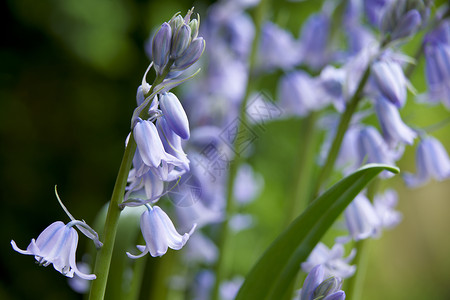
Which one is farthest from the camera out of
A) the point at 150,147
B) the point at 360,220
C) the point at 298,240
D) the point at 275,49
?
the point at 275,49

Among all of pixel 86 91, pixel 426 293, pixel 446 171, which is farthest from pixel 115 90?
pixel 426 293

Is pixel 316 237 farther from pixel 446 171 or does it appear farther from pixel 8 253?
pixel 8 253

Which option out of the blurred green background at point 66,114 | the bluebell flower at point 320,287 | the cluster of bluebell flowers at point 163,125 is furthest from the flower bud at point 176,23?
the blurred green background at point 66,114

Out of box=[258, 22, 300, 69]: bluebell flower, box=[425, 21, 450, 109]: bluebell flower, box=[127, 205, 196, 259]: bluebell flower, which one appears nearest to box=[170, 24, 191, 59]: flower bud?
box=[127, 205, 196, 259]: bluebell flower

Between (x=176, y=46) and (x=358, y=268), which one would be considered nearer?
(x=176, y=46)

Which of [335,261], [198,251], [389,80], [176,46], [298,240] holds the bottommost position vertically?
[198,251]

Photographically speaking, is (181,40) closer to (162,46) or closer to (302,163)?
(162,46)

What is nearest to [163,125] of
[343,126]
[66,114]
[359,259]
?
[343,126]
